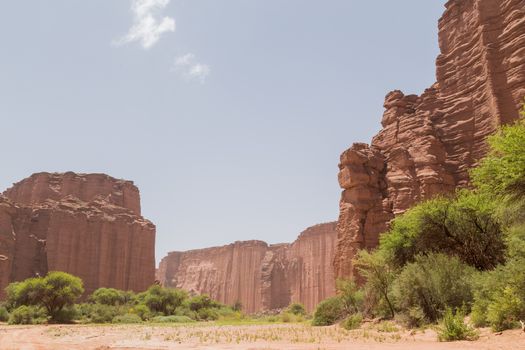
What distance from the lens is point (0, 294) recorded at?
61.8m

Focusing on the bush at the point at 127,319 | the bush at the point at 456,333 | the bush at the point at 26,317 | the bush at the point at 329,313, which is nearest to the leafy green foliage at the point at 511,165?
the bush at the point at 456,333

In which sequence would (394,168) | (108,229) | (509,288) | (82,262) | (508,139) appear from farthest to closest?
1. (108,229)
2. (82,262)
3. (394,168)
4. (508,139)
5. (509,288)

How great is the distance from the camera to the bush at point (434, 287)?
19.0 m

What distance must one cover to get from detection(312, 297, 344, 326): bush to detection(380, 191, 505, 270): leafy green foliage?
500 centimetres

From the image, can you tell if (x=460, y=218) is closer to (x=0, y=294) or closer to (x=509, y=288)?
(x=509, y=288)

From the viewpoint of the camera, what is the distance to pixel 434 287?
1936cm

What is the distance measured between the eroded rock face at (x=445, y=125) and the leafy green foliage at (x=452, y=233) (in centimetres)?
1090

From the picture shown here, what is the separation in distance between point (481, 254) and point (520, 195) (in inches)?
431

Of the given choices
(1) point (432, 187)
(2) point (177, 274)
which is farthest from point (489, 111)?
(2) point (177, 274)

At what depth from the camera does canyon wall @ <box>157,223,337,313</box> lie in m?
104

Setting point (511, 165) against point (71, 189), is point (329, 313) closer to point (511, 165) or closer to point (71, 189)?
point (511, 165)

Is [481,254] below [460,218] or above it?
below

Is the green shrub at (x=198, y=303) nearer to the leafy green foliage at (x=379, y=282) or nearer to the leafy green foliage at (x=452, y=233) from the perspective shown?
the leafy green foliage at (x=452, y=233)

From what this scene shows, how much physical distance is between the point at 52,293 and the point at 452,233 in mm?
37553
